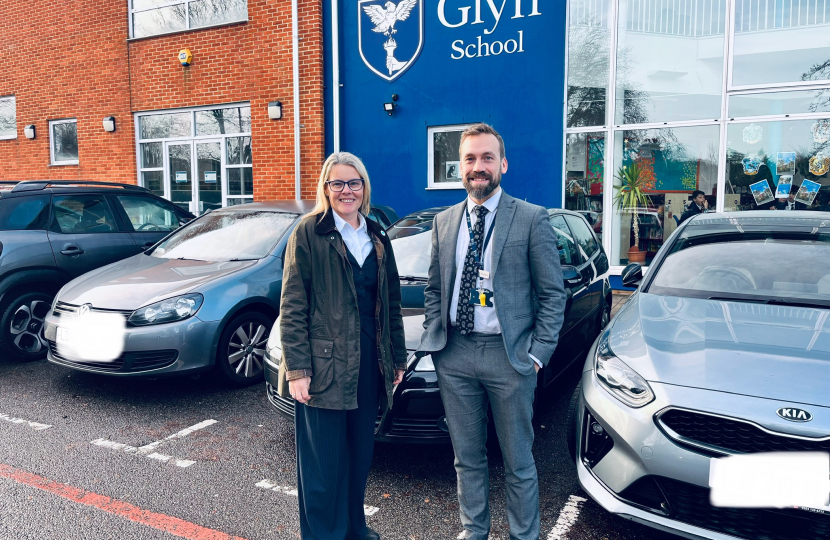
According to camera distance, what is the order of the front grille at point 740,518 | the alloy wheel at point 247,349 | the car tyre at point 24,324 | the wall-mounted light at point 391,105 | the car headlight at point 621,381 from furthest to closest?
Result: the wall-mounted light at point 391,105 < the car tyre at point 24,324 < the alloy wheel at point 247,349 < the car headlight at point 621,381 < the front grille at point 740,518

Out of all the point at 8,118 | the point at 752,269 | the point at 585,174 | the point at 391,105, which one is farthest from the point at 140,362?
the point at 8,118

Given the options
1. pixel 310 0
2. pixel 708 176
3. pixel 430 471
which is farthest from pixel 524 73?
pixel 430 471

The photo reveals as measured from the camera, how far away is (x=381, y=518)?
304 centimetres

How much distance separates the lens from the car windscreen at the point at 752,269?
133 inches

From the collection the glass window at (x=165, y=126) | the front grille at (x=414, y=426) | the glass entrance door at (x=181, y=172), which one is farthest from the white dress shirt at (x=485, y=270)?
the glass window at (x=165, y=126)

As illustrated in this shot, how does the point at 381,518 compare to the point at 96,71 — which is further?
the point at 96,71

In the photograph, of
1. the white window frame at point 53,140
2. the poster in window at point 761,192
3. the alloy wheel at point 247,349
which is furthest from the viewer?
the white window frame at point 53,140

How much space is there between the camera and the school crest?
9.42 meters

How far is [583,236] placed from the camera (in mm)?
5637

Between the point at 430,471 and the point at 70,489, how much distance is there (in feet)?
6.59

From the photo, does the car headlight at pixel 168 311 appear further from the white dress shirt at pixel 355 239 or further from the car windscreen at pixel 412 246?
the white dress shirt at pixel 355 239

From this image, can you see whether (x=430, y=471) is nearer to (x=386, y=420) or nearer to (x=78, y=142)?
(x=386, y=420)

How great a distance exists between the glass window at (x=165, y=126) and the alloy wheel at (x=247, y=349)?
784cm

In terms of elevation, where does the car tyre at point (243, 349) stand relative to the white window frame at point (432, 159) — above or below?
below
